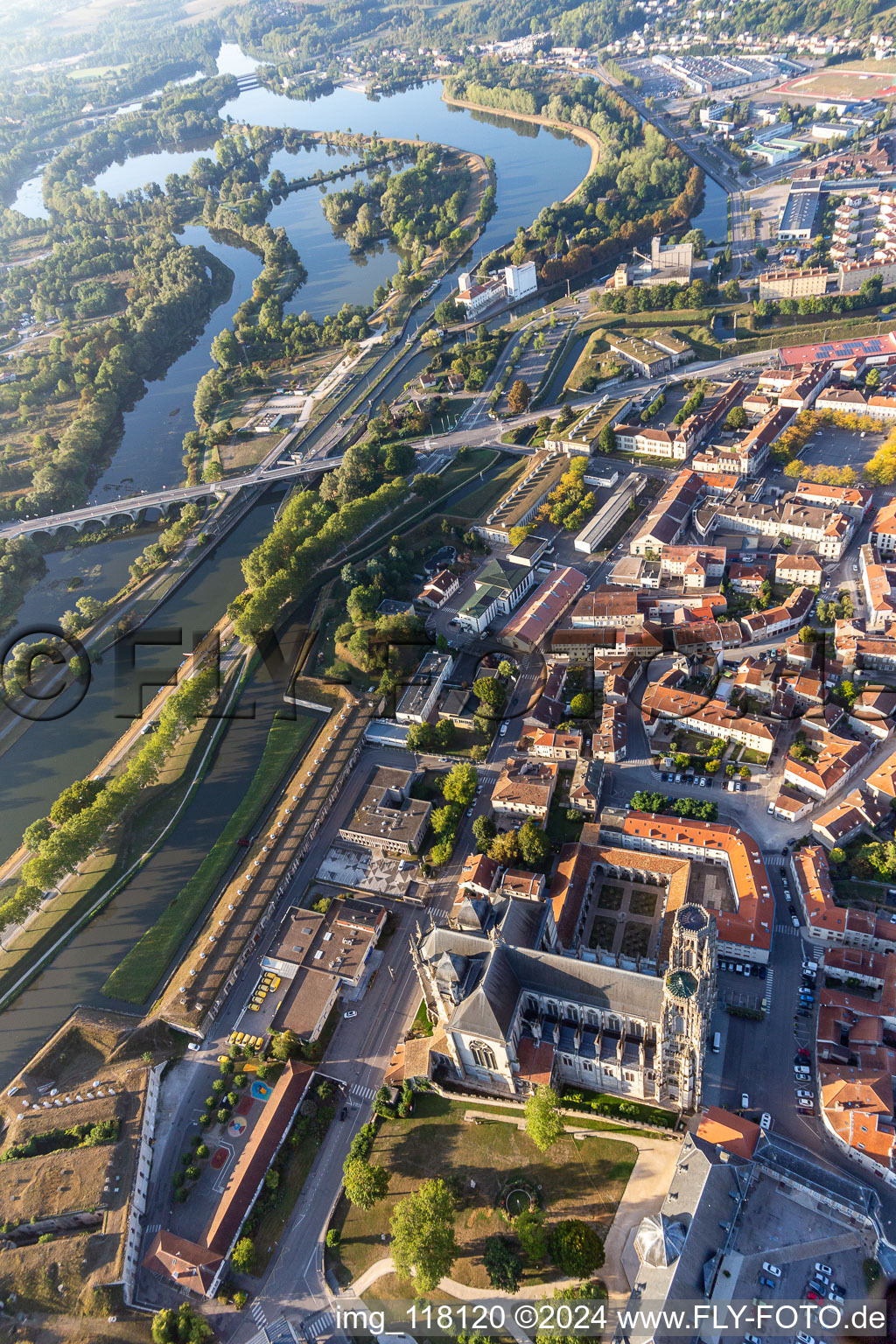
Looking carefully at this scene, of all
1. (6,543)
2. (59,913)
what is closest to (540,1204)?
(59,913)

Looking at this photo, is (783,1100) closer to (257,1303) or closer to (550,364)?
(257,1303)

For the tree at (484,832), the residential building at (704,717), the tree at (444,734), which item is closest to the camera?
the tree at (484,832)

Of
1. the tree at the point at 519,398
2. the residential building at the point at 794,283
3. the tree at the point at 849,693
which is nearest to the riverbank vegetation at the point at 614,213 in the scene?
the residential building at the point at 794,283

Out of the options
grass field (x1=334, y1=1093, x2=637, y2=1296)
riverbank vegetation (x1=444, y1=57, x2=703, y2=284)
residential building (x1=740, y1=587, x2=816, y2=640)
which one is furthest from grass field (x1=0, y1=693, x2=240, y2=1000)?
riverbank vegetation (x1=444, y1=57, x2=703, y2=284)

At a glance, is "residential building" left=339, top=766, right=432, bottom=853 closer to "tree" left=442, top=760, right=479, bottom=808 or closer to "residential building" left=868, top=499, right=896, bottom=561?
"tree" left=442, top=760, right=479, bottom=808

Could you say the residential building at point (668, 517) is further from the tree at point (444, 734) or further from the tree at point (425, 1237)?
the tree at point (425, 1237)

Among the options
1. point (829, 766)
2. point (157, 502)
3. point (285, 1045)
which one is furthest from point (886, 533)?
point (157, 502)
